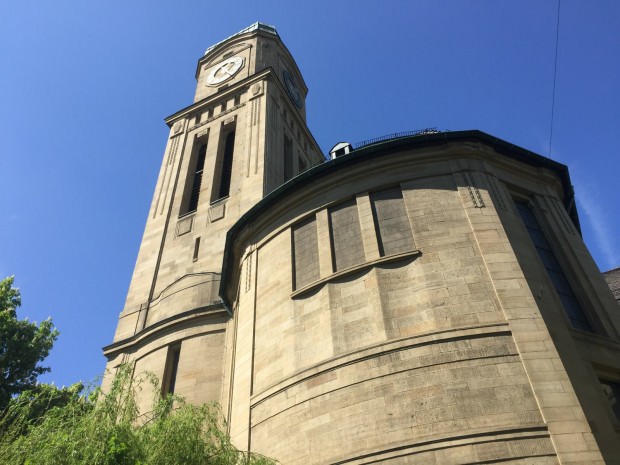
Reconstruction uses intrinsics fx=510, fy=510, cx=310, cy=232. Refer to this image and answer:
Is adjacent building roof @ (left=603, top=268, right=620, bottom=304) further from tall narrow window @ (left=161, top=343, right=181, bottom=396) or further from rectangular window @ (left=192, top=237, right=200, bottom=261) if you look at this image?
tall narrow window @ (left=161, top=343, right=181, bottom=396)

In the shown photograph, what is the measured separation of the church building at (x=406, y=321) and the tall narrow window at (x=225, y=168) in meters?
6.37

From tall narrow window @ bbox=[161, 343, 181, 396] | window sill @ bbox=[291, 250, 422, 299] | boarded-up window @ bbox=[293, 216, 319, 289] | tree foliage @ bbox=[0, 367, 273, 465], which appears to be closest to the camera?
Result: tree foliage @ bbox=[0, 367, 273, 465]

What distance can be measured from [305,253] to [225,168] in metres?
15.5

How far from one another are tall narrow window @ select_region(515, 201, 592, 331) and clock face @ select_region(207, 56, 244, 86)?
89.9ft

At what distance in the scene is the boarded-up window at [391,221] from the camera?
1407cm

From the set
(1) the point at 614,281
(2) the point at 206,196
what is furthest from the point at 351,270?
(1) the point at 614,281

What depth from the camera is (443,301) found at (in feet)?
39.9

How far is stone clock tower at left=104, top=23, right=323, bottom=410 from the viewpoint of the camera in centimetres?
1956

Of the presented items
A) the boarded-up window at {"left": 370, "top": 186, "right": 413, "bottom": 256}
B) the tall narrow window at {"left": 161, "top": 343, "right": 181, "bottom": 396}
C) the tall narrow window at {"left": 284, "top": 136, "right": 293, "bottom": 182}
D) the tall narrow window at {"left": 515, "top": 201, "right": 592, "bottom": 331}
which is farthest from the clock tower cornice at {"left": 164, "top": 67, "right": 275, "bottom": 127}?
the tall narrow window at {"left": 515, "top": 201, "right": 592, "bottom": 331}

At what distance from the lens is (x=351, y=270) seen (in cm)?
1395

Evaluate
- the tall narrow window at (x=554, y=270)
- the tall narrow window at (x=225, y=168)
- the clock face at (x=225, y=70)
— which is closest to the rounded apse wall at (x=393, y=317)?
the tall narrow window at (x=554, y=270)

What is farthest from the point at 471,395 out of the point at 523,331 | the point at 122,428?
the point at 122,428

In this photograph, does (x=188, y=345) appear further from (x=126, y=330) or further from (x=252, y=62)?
(x=252, y=62)

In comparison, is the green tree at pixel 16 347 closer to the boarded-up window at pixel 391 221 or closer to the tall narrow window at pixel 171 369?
the tall narrow window at pixel 171 369
